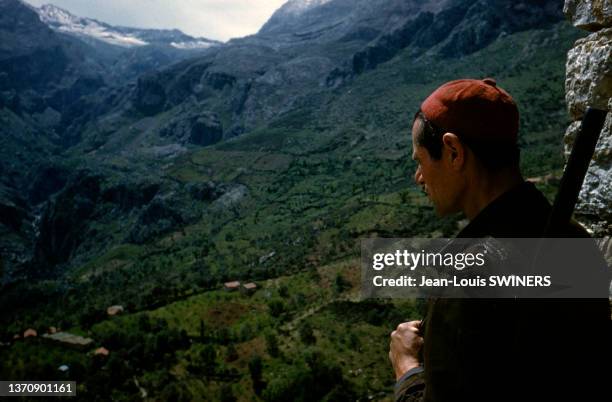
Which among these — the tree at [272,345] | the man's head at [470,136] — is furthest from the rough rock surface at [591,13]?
the tree at [272,345]

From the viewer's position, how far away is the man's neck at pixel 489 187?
2.34 metres

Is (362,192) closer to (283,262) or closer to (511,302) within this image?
(283,262)

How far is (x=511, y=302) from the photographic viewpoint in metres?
1.97

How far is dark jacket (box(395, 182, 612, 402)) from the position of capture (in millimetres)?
1958

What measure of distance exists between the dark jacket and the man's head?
1.12 feet

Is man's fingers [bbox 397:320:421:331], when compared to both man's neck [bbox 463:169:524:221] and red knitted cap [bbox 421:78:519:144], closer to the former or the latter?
man's neck [bbox 463:169:524:221]

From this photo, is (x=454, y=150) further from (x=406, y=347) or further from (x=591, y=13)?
(x=591, y=13)

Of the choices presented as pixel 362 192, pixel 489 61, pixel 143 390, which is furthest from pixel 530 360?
pixel 489 61

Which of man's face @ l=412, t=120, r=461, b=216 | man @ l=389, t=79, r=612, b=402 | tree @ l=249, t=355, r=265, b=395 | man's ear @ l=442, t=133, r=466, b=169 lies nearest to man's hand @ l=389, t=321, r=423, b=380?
man @ l=389, t=79, r=612, b=402

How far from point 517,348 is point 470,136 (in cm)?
98

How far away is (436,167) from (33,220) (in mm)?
216001

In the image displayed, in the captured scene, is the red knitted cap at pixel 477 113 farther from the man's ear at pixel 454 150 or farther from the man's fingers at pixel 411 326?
the man's fingers at pixel 411 326

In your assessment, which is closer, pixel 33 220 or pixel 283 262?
pixel 283 262

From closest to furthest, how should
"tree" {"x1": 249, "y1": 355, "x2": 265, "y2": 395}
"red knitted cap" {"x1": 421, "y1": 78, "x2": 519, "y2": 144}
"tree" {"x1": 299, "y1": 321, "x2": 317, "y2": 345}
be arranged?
"red knitted cap" {"x1": 421, "y1": 78, "x2": 519, "y2": 144}
"tree" {"x1": 249, "y1": 355, "x2": 265, "y2": 395}
"tree" {"x1": 299, "y1": 321, "x2": 317, "y2": 345}
